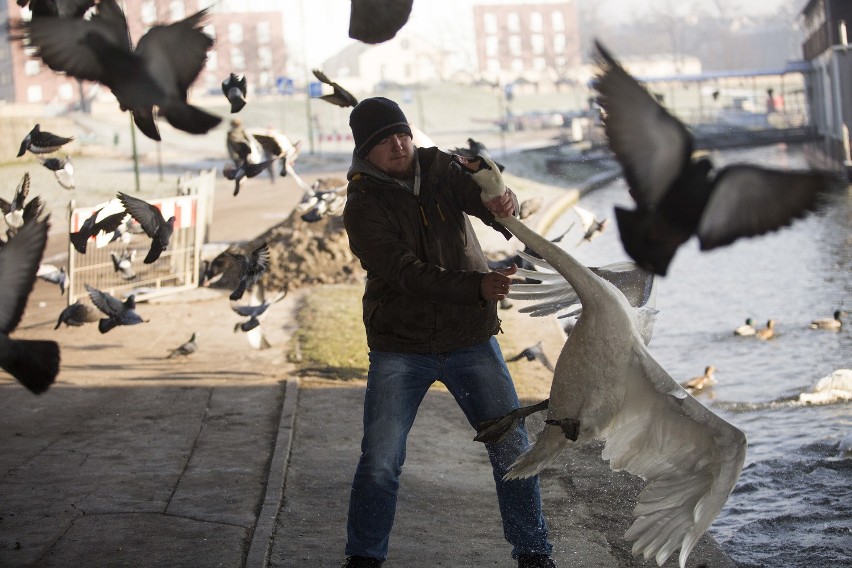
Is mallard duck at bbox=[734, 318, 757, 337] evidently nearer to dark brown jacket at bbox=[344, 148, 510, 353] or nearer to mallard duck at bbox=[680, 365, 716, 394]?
mallard duck at bbox=[680, 365, 716, 394]

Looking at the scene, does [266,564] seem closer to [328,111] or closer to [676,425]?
[676,425]

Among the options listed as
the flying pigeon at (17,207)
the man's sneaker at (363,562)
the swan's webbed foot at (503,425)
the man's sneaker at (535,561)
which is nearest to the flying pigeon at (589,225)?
the flying pigeon at (17,207)

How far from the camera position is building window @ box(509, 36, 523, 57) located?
4409 inches

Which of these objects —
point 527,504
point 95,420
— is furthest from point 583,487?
point 95,420

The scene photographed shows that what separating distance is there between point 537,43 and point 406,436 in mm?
107897

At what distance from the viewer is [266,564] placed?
5875mm

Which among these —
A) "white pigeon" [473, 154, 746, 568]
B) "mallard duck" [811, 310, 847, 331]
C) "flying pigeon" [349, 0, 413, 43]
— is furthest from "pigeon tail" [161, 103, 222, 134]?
"mallard duck" [811, 310, 847, 331]

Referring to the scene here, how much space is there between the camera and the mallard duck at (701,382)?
11500 mm

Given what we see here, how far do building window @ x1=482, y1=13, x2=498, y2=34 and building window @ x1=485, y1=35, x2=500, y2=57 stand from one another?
68 cm

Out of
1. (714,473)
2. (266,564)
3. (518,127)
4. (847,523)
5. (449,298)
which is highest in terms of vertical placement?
(518,127)

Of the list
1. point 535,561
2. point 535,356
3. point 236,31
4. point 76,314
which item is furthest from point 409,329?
point 236,31

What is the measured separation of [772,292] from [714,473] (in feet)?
44.1

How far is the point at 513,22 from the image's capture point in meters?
113

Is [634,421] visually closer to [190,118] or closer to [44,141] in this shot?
[190,118]
